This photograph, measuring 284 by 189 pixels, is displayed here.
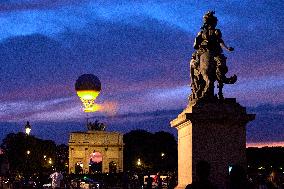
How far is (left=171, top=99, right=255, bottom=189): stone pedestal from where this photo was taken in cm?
2138

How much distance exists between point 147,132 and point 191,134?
17763cm

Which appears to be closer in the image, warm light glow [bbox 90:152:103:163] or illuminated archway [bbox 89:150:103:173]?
warm light glow [bbox 90:152:103:163]

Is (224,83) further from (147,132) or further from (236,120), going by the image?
(147,132)

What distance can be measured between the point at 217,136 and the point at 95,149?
427 feet

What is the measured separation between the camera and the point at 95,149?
495ft

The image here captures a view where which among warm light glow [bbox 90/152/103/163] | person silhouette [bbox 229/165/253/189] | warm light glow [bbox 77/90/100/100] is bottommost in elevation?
person silhouette [bbox 229/165/253/189]

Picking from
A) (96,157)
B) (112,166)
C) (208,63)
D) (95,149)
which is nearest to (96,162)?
(96,157)

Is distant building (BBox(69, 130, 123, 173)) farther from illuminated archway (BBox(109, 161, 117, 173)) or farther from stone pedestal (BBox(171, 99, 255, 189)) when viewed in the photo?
stone pedestal (BBox(171, 99, 255, 189))

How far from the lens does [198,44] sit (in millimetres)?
22797

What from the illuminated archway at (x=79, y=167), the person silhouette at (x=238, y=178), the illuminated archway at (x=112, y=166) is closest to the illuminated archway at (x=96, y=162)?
the illuminated archway at (x=112, y=166)

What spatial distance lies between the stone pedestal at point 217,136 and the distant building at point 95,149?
127 m

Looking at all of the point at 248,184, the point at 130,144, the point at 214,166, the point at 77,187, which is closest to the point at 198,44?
the point at 214,166

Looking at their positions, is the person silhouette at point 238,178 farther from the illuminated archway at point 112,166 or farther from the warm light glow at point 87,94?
the illuminated archway at point 112,166

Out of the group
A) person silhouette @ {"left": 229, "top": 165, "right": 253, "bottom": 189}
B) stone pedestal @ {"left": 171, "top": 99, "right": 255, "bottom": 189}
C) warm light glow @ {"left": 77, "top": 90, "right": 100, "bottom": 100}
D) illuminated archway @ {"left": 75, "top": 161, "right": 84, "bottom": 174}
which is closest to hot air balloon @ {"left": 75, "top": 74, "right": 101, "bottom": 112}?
warm light glow @ {"left": 77, "top": 90, "right": 100, "bottom": 100}
